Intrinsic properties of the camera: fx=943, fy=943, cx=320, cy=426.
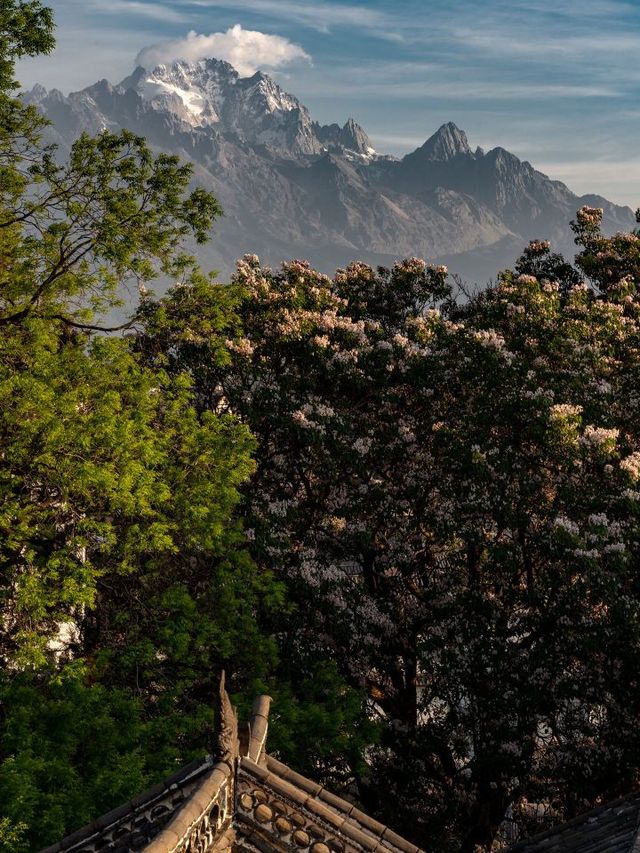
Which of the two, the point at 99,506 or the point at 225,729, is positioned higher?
the point at 99,506

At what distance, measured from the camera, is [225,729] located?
416 inches

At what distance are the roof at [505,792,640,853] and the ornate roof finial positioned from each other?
6607 mm

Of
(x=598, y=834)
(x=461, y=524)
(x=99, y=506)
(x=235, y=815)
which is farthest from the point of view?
(x=461, y=524)

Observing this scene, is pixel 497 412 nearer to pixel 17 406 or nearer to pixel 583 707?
pixel 583 707

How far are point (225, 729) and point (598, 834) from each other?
864 cm

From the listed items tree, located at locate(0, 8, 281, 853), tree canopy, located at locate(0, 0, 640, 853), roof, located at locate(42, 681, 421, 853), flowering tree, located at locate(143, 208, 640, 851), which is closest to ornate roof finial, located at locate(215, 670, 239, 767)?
roof, located at locate(42, 681, 421, 853)

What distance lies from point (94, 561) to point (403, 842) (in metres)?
14.2

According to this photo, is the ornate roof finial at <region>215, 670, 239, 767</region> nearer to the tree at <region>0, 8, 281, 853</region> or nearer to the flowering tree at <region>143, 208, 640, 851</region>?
the tree at <region>0, 8, 281, 853</region>

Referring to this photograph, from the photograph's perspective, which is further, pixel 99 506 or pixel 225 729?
pixel 99 506

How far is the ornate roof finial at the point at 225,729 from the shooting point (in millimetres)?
10336

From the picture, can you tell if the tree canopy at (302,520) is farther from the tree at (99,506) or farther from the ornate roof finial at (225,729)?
the ornate roof finial at (225,729)

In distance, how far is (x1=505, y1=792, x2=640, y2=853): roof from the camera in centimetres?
1468

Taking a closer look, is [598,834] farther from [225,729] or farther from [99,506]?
[99,506]

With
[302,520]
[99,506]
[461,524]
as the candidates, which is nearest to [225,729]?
[99,506]
